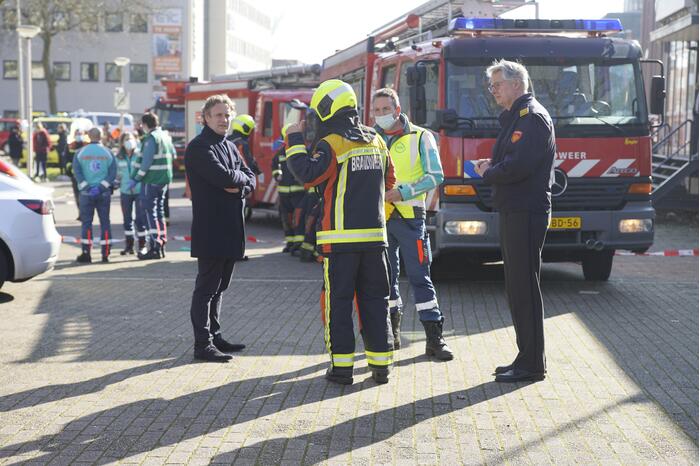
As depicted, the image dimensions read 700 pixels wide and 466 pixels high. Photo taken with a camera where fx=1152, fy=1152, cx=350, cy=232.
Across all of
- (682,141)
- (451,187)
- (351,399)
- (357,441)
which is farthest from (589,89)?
(682,141)

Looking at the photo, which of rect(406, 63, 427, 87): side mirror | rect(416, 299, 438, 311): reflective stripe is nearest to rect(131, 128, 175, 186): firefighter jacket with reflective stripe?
rect(406, 63, 427, 87): side mirror

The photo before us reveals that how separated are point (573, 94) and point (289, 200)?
16.6ft

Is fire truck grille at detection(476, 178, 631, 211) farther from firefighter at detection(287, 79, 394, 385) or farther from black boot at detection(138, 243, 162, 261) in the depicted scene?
black boot at detection(138, 243, 162, 261)

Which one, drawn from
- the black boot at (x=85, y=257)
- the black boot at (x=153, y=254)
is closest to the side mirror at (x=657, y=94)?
the black boot at (x=153, y=254)

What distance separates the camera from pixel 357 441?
582cm

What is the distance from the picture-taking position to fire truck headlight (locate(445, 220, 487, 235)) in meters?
11.5

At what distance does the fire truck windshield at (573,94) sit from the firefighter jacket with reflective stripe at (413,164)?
10.2 feet

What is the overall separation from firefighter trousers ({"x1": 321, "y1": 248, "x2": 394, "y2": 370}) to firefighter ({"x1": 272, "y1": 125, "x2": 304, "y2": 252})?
789cm

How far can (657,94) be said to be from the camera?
1192cm

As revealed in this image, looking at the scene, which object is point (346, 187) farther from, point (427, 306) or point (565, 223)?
point (565, 223)

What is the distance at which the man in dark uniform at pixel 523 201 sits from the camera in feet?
24.0

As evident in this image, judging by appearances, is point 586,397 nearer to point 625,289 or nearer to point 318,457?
point 318,457

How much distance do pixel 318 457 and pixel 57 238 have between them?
6669 millimetres

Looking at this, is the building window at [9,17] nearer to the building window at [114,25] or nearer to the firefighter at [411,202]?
the building window at [114,25]
